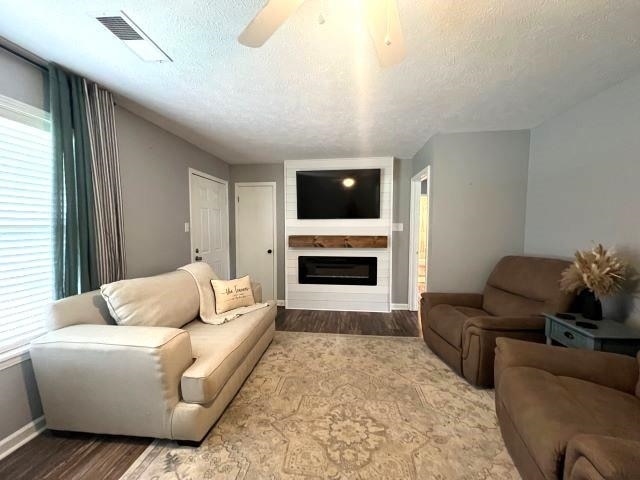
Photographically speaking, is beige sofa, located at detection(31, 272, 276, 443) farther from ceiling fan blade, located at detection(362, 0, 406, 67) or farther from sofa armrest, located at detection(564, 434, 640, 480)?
ceiling fan blade, located at detection(362, 0, 406, 67)

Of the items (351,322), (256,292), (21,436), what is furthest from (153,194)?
(351,322)

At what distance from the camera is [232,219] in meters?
4.25

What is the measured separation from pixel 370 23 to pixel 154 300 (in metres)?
2.13

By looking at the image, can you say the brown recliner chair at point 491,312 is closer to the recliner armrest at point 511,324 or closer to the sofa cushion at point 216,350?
the recliner armrest at point 511,324

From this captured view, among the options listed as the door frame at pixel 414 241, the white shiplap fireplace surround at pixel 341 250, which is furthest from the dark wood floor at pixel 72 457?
the door frame at pixel 414 241

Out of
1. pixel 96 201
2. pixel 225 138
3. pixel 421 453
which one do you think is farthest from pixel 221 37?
pixel 421 453

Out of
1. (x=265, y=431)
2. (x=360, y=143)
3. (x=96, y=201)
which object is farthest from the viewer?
(x=360, y=143)

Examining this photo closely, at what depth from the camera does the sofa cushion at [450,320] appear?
7.15ft

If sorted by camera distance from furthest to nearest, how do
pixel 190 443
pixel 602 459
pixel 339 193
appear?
pixel 339 193, pixel 190 443, pixel 602 459

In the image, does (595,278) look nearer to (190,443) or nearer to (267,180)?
(190,443)

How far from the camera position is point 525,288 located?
7.62 feet

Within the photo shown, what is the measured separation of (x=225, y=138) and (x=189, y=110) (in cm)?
71

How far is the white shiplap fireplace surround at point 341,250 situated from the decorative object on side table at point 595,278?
2158 mm

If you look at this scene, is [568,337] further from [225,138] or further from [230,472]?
[225,138]
